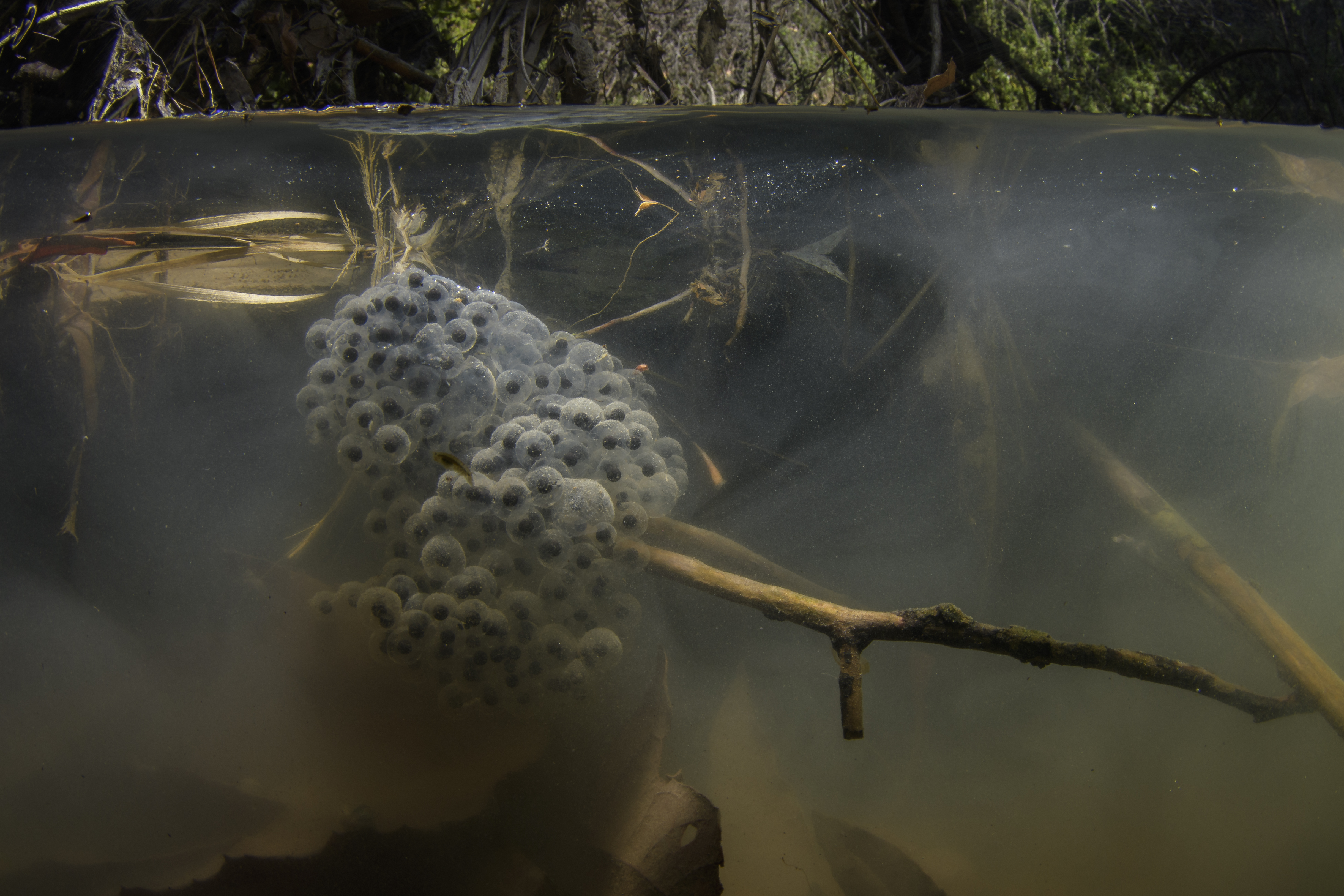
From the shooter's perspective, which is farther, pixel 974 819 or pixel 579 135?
pixel 579 135

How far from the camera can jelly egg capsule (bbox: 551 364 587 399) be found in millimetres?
807

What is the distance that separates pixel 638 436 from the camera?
769mm

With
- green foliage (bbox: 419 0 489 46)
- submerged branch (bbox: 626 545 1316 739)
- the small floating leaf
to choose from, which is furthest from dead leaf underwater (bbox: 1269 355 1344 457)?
green foliage (bbox: 419 0 489 46)

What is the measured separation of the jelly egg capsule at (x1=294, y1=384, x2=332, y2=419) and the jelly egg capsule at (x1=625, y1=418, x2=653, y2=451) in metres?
0.33

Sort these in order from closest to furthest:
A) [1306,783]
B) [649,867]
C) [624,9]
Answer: [649,867] → [1306,783] → [624,9]

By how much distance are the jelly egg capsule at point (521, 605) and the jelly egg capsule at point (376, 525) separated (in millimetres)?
162

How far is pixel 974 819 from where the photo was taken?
0.77m

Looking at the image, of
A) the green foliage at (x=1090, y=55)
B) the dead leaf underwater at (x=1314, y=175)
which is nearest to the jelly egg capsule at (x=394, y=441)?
the dead leaf underwater at (x=1314, y=175)

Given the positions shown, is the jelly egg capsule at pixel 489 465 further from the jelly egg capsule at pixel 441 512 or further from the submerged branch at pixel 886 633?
the submerged branch at pixel 886 633

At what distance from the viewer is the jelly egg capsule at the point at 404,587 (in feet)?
2.33

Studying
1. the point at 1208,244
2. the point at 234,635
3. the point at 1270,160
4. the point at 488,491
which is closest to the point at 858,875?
the point at 488,491

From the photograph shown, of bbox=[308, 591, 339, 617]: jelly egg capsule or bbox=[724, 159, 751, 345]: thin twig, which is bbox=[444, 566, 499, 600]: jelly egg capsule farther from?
bbox=[724, 159, 751, 345]: thin twig

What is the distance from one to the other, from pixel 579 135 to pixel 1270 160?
1.04 m

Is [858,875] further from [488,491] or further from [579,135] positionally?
[579,135]
